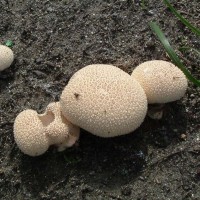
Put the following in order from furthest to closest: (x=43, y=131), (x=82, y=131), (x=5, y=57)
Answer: (x=5, y=57), (x=82, y=131), (x=43, y=131)

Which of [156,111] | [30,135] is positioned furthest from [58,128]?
[156,111]

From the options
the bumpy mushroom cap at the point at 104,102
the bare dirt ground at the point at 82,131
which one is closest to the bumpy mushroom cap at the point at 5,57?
the bare dirt ground at the point at 82,131

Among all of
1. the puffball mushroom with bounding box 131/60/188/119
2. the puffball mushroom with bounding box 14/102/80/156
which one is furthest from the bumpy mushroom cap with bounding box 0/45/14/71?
the puffball mushroom with bounding box 131/60/188/119

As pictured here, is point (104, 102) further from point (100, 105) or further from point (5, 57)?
point (5, 57)

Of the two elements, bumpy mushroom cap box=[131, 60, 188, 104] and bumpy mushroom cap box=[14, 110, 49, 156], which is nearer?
bumpy mushroom cap box=[14, 110, 49, 156]

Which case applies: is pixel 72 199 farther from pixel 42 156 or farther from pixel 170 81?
pixel 170 81

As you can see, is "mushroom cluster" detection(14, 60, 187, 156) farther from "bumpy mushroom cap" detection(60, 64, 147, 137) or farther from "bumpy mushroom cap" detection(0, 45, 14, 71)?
"bumpy mushroom cap" detection(0, 45, 14, 71)

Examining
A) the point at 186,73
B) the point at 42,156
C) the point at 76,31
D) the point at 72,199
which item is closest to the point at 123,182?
the point at 72,199
